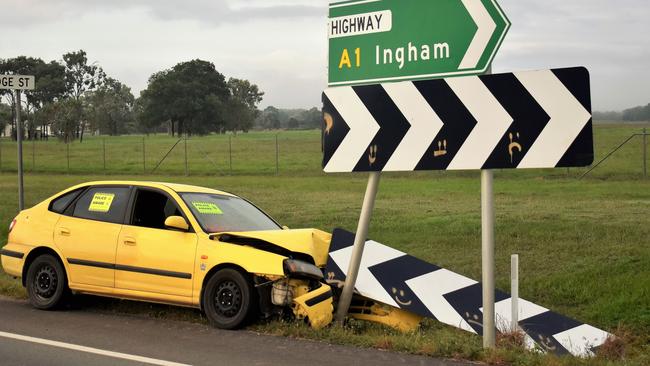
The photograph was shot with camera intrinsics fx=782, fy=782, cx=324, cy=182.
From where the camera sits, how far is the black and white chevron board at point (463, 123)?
20.8ft

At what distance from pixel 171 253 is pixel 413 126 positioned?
2.79 metres

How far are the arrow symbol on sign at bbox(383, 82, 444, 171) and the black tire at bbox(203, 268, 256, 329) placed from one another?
1.78 m

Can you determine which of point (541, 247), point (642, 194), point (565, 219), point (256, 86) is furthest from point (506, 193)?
point (256, 86)

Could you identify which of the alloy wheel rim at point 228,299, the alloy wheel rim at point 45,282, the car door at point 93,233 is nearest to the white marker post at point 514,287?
the alloy wheel rim at point 228,299

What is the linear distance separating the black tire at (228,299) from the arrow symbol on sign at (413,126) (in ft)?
5.82

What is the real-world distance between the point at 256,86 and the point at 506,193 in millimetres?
116574

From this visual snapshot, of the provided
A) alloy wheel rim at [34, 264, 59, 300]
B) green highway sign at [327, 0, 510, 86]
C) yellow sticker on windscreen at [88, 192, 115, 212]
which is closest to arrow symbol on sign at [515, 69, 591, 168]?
green highway sign at [327, 0, 510, 86]

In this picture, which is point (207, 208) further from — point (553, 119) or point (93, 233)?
point (553, 119)

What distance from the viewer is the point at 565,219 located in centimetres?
1520

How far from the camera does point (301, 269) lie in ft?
24.3

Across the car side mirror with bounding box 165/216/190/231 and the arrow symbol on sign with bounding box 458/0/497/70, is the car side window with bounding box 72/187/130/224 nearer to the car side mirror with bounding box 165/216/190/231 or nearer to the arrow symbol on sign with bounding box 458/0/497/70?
the car side mirror with bounding box 165/216/190/231

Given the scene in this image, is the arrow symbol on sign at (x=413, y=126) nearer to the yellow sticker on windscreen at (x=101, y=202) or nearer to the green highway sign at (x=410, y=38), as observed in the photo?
the green highway sign at (x=410, y=38)

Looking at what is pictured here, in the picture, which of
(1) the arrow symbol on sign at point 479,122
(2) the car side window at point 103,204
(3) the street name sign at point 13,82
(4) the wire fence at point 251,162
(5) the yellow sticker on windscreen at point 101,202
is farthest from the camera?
(4) the wire fence at point 251,162

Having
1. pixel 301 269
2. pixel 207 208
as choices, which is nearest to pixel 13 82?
pixel 207 208
